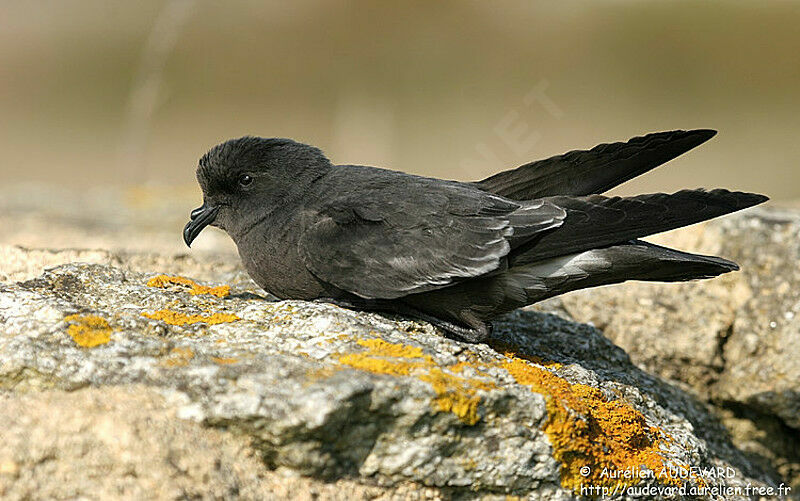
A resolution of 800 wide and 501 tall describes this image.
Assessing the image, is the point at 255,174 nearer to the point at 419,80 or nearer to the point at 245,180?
the point at 245,180

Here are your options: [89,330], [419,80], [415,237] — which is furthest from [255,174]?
[419,80]

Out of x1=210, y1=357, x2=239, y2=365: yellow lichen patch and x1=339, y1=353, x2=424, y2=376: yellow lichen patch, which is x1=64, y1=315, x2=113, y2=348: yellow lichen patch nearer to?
x1=210, y1=357, x2=239, y2=365: yellow lichen patch

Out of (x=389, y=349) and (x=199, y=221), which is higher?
(x=199, y=221)

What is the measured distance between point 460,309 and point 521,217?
→ 1.60 ft

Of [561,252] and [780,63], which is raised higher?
[780,63]

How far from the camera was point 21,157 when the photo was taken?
12.8 m

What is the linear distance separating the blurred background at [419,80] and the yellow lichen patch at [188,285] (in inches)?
288

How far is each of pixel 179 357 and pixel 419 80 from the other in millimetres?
10869

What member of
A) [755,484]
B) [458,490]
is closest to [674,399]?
[755,484]

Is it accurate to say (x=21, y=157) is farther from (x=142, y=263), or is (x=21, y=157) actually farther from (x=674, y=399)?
(x=674, y=399)

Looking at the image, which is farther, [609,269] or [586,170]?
[586,170]

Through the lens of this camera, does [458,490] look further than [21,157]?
No

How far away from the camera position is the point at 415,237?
3.80 meters

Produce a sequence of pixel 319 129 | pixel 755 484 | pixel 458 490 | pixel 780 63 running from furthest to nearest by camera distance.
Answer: pixel 780 63
pixel 319 129
pixel 755 484
pixel 458 490
